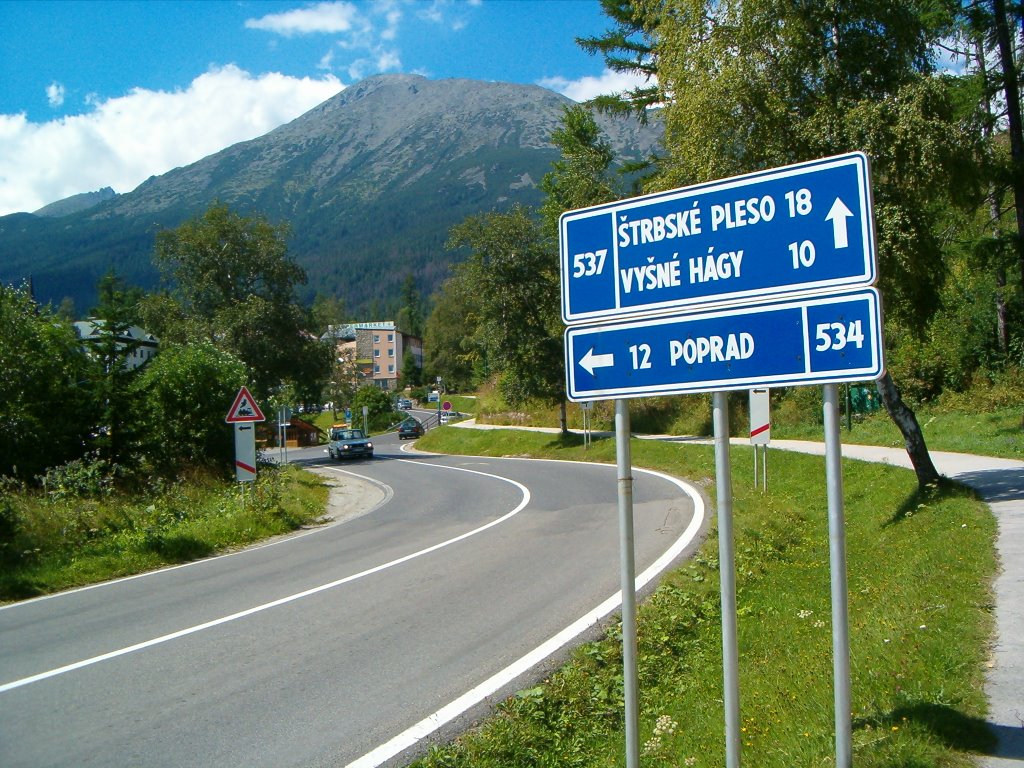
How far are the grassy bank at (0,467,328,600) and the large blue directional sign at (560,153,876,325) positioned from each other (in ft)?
34.8

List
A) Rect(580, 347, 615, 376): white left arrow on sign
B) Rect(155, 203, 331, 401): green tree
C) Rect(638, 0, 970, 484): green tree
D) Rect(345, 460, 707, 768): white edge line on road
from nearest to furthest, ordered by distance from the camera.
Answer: Rect(580, 347, 615, 376): white left arrow on sign
Rect(345, 460, 707, 768): white edge line on road
Rect(638, 0, 970, 484): green tree
Rect(155, 203, 331, 401): green tree

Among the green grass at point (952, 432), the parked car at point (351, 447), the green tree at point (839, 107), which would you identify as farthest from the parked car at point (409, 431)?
the green tree at point (839, 107)

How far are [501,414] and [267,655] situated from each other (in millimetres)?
46224

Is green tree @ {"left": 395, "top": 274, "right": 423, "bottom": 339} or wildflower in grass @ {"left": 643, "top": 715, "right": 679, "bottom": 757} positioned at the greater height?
green tree @ {"left": 395, "top": 274, "right": 423, "bottom": 339}

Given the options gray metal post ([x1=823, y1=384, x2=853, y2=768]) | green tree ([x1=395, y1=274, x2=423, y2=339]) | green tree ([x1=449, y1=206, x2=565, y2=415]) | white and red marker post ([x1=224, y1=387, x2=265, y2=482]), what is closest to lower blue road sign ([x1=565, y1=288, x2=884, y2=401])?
gray metal post ([x1=823, y1=384, x2=853, y2=768])

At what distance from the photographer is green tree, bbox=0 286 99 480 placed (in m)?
19.2

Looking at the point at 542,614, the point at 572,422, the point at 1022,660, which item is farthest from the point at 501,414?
the point at 1022,660

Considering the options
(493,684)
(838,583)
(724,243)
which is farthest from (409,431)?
(838,583)

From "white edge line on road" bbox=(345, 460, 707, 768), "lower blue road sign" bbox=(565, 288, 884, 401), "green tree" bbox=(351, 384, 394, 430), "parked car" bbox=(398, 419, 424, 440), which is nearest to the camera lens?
"lower blue road sign" bbox=(565, 288, 884, 401)

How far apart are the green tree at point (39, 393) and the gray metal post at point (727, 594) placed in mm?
18708

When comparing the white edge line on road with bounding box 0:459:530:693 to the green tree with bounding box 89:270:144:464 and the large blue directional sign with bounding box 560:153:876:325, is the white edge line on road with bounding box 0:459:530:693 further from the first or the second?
the green tree with bounding box 89:270:144:464

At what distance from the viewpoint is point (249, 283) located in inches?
1848

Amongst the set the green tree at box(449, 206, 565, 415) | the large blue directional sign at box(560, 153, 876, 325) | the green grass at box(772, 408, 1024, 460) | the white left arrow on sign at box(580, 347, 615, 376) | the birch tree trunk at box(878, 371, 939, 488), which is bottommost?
the green grass at box(772, 408, 1024, 460)

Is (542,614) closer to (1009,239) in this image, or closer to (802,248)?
(802,248)
